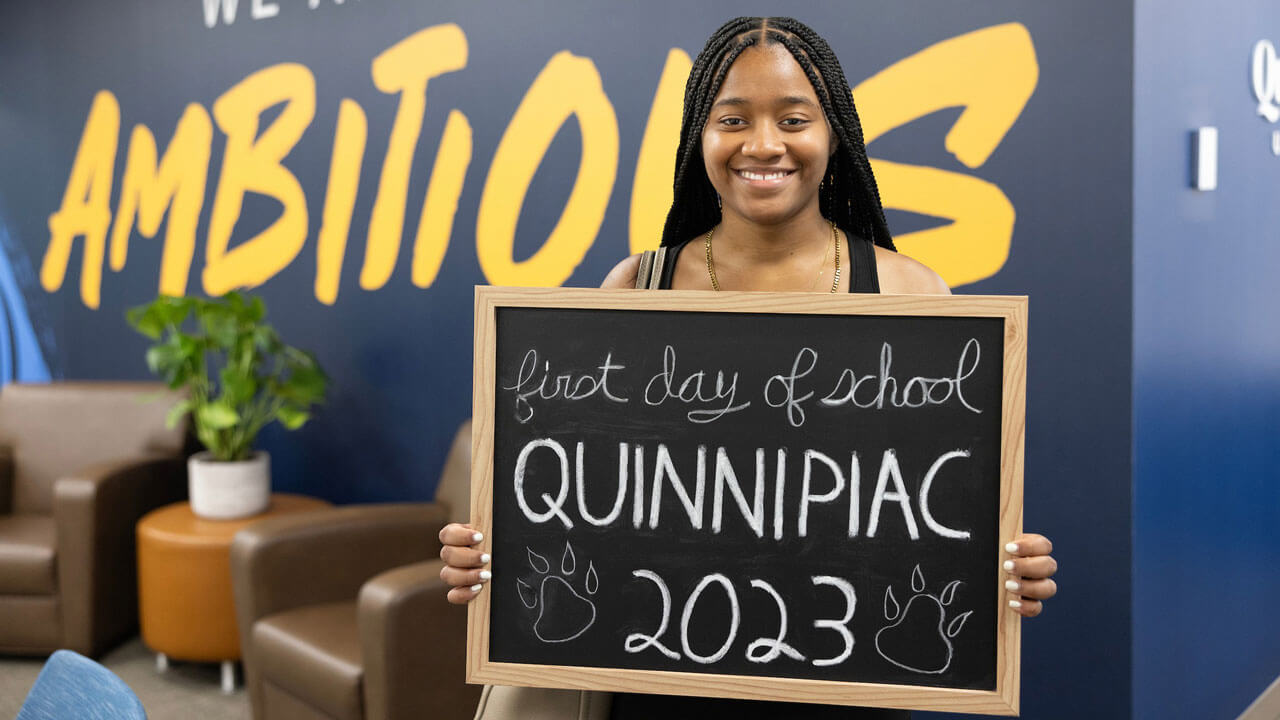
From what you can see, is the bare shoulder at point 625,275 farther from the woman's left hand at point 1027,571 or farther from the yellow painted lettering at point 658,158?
the yellow painted lettering at point 658,158

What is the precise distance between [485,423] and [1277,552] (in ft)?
8.26

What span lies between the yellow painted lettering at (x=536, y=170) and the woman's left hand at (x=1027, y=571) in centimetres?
185

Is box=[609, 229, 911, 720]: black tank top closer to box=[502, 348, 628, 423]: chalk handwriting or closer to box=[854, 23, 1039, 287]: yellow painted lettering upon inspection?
box=[502, 348, 628, 423]: chalk handwriting

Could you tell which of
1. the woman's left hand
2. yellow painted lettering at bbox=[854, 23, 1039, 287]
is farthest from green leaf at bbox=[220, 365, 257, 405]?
the woman's left hand

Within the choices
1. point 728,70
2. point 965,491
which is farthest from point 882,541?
point 728,70

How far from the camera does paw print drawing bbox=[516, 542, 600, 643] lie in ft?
3.66

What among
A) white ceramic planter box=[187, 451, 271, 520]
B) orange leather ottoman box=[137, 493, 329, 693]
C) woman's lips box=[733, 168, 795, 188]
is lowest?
orange leather ottoman box=[137, 493, 329, 693]

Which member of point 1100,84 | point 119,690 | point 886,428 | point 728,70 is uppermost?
point 1100,84

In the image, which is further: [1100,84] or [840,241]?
[1100,84]

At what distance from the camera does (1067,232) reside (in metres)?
2.04

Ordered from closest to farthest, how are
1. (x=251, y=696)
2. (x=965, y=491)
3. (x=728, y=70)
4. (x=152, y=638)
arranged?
(x=965, y=491)
(x=728, y=70)
(x=251, y=696)
(x=152, y=638)

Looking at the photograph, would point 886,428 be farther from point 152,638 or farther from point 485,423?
point 152,638

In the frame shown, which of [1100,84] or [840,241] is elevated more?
[1100,84]

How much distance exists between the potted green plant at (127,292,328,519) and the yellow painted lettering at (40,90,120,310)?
1246 millimetres
